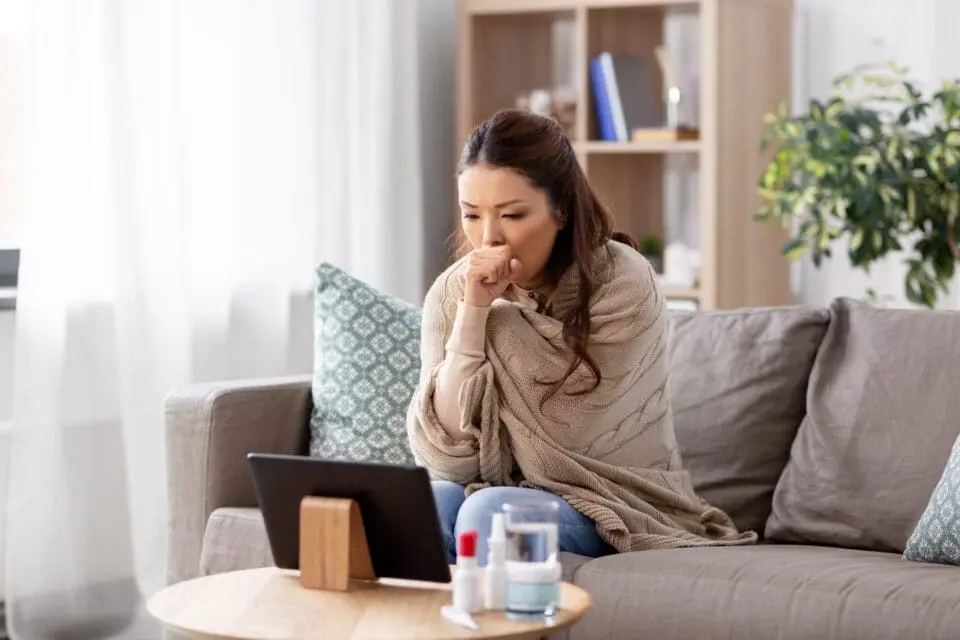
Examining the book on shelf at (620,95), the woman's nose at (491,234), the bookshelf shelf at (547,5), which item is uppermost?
the bookshelf shelf at (547,5)

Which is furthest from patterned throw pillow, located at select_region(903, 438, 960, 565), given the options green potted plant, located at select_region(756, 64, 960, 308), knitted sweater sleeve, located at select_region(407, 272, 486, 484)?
green potted plant, located at select_region(756, 64, 960, 308)

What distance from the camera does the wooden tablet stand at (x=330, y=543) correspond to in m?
1.81

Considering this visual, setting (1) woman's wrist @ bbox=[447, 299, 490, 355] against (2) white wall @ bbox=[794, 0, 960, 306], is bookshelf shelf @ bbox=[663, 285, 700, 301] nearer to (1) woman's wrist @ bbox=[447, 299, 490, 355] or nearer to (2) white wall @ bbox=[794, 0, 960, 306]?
(2) white wall @ bbox=[794, 0, 960, 306]

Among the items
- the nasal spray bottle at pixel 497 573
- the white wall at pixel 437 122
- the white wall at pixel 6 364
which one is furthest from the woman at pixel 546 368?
A: the white wall at pixel 437 122

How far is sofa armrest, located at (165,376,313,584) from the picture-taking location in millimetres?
2742

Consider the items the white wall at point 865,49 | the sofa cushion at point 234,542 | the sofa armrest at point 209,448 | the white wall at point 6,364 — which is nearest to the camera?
the sofa cushion at point 234,542

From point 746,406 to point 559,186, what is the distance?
581 millimetres

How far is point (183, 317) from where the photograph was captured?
132 inches

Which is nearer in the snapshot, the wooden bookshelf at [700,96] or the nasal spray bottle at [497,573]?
the nasal spray bottle at [497,573]

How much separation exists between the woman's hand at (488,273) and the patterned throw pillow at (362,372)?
0.47 meters

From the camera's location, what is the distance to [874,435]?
2.59 meters

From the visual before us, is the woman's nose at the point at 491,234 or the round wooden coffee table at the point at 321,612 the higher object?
the woman's nose at the point at 491,234

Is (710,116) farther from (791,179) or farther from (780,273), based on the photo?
(780,273)

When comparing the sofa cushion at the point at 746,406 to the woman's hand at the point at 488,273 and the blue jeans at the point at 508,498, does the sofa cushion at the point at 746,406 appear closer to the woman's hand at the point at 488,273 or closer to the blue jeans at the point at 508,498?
the blue jeans at the point at 508,498
